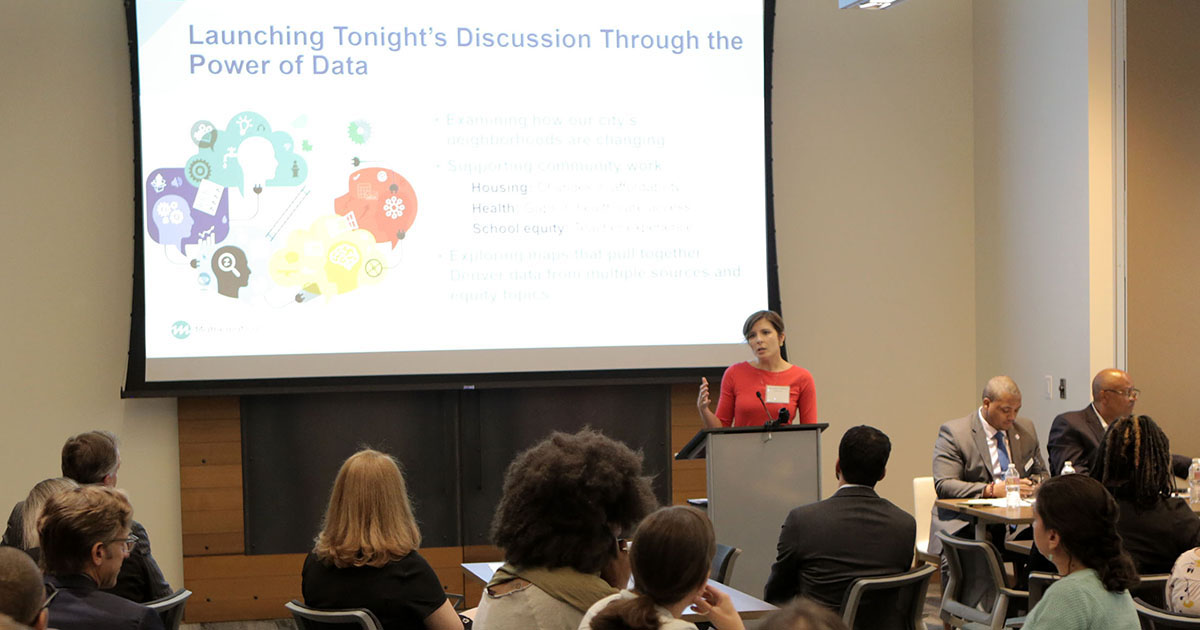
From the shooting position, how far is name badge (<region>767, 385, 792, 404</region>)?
5289 mm

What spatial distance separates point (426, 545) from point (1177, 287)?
4169 mm

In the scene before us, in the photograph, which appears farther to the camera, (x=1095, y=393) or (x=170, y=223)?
(x=170, y=223)

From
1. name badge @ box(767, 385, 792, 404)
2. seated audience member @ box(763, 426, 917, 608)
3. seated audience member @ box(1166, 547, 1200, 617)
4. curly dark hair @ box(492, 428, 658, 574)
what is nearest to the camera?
curly dark hair @ box(492, 428, 658, 574)

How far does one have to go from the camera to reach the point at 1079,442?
503 centimetres

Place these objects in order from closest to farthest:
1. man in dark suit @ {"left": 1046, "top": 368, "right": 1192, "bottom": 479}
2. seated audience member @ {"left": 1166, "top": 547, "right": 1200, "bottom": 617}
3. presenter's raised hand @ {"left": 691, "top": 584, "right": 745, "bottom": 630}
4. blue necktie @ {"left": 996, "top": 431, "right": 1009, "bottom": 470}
Answer: presenter's raised hand @ {"left": 691, "top": 584, "right": 745, "bottom": 630} < seated audience member @ {"left": 1166, "top": 547, "right": 1200, "bottom": 617} < man in dark suit @ {"left": 1046, "top": 368, "right": 1192, "bottom": 479} < blue necktie @ {"left": 996, "top": 431, "right": 1009, "bottom": 470}

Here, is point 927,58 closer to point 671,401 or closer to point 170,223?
point 671,401

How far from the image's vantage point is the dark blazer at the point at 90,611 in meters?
2.57

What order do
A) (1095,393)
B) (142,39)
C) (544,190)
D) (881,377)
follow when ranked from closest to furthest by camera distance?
(1095,393)
(142,39)
(544,190)
(881,377)

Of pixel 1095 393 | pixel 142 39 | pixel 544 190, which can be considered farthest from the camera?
pixel 544 190

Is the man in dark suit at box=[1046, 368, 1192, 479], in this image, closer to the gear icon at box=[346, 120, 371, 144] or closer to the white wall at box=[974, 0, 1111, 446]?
the white wall at box=[974, 0, 1111, 446]

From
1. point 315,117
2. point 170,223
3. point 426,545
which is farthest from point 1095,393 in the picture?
point 170,223

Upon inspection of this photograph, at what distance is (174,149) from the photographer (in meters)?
5.89

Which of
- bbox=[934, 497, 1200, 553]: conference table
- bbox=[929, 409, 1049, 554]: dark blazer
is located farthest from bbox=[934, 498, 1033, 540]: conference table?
bbox=[929, 409, 1049, 554]: dark blazer

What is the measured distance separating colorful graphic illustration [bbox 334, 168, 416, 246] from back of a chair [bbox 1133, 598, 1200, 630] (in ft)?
13.4
